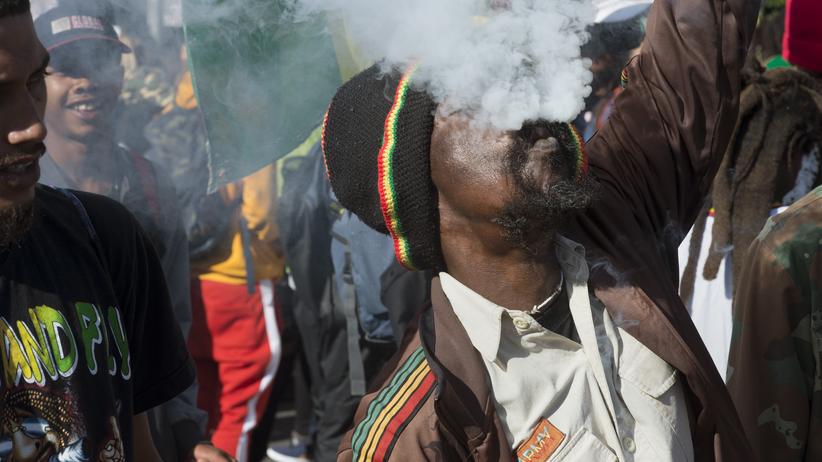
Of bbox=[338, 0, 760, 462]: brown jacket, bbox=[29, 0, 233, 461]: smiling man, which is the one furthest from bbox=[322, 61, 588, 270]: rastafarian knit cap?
bbox=[29, 0, 233, 461]: smiling man

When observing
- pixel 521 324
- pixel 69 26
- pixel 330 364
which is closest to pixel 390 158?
pixel 521 324

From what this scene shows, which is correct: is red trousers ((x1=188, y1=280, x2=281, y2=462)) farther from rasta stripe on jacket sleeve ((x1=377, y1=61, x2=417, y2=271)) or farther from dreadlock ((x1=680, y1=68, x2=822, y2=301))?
rasta stripe on jacket sleeve ((x1=377, y1=61, x2=417, y2=271))

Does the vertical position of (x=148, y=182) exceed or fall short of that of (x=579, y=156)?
it falls short

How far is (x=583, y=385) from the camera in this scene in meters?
2.01

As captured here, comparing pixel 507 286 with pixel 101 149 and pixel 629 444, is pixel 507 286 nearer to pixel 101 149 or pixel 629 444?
pixel 629 444

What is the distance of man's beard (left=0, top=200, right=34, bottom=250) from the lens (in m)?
1.73

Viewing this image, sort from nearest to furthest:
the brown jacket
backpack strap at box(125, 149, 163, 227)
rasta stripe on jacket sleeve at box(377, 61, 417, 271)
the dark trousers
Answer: the brown jacket
rasta stripe on jacket sleeve at box(377, 61, 417, 271)
backpack strap at box(125, 149, 163, 227)
the dark trousers

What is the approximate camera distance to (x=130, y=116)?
4.16m

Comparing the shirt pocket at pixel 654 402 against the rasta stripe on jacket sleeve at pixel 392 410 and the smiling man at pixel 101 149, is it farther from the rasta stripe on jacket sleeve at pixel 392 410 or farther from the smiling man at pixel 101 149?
the smiling man at pixel 101 149

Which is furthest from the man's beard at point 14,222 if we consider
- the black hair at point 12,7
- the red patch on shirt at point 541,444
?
the red patch on shirt at point 541,444

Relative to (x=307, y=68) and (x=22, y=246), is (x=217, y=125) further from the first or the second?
(x=22, y=246)

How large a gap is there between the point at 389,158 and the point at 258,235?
9.74 ft

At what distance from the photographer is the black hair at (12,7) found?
5.64 ft

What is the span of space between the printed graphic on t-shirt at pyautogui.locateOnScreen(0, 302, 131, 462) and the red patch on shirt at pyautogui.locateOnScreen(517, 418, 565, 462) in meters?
0.76
